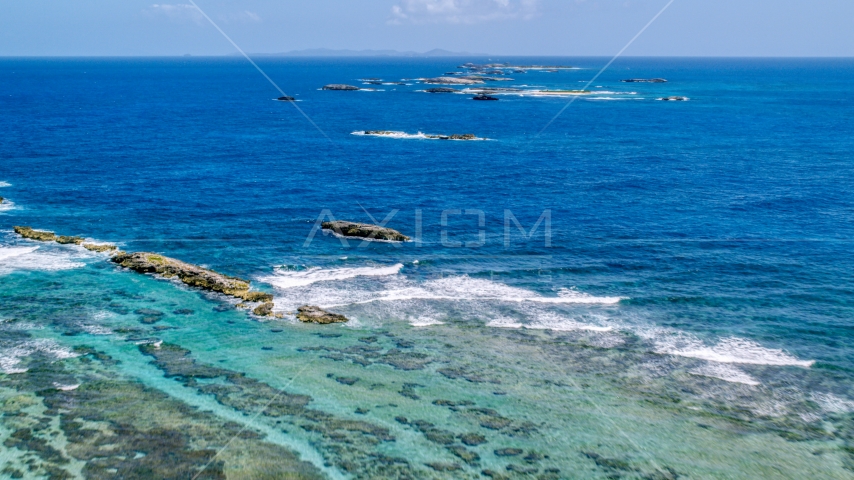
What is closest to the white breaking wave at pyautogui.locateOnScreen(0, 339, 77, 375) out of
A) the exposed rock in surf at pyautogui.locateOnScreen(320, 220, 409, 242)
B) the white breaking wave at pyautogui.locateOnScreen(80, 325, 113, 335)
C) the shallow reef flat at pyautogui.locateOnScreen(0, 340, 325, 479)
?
the shallow reef flat at pyautogui.locateOnScreen(0, 340, 325, 479)

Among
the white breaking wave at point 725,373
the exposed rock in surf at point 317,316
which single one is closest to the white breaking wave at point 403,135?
the exposed rock in surf at point 317,316

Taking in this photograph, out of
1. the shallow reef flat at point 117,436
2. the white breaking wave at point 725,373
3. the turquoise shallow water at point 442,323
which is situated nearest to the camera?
the shallow reef flat at point 117,436

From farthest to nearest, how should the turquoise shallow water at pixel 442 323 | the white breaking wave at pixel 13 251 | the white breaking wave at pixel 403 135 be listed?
the white breaking wave at pixel 403 135 → the white breaking wave at pixel 13 251 → the turquoise shallow water at pixel 442 323

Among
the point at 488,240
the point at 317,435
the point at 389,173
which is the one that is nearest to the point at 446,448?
the point at 317,435

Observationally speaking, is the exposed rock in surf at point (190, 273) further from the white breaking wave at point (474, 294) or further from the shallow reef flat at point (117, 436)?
the shallow reef flat at point (117, 436)

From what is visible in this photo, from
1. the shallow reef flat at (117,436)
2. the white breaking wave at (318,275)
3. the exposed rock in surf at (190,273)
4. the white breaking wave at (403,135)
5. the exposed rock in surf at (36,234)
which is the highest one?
the white breaking wave at (403,135)

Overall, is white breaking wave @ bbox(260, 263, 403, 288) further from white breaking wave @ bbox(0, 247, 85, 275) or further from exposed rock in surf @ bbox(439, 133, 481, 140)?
exposed rock in surf @ bbox(439, 133, 481, 140)

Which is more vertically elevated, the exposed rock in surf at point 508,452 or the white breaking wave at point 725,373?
the white breaking wave at point 725,373
